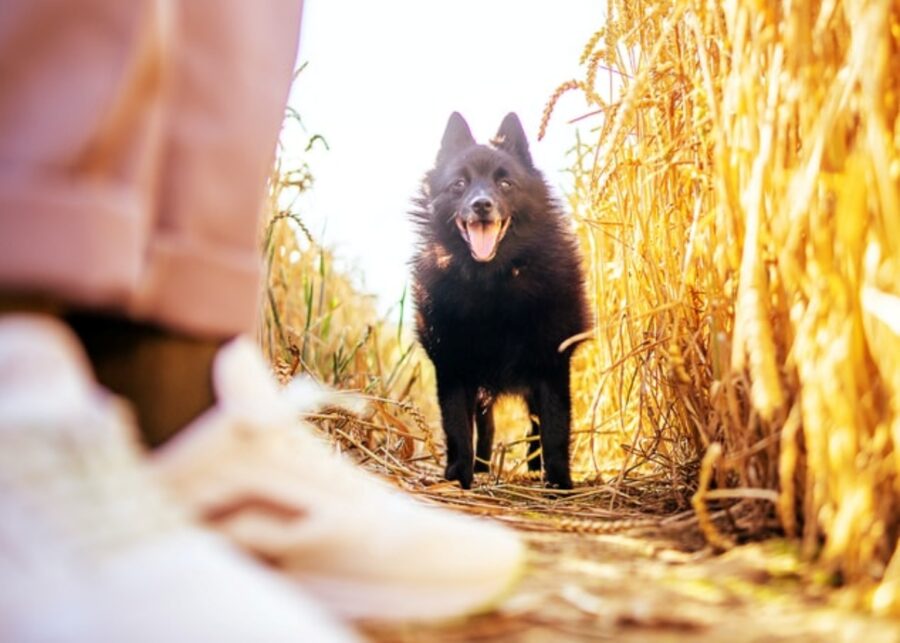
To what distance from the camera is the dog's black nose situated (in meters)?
3.67

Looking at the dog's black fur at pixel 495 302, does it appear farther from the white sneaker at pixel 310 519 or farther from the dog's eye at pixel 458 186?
the white sneaker at pixel 310 519

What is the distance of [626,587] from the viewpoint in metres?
1.17

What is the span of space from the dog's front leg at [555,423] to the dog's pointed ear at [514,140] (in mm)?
1280

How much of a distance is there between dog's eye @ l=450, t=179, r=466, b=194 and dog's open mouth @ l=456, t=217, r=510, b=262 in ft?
0.51

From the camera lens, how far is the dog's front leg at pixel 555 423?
3119mm

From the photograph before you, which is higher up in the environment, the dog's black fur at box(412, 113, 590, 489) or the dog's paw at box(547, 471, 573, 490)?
the dog's black fur at box(412, 113, 590, 489)

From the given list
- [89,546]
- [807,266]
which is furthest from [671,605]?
[89,546]

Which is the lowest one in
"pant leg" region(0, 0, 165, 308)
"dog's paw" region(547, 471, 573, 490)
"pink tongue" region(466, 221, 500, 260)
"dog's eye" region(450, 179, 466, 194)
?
"dog's paw" region(547, 471, 573, 490)

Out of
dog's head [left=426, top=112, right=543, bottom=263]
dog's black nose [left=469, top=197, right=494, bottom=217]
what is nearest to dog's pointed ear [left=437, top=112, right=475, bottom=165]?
dog's head [left=426, top=112, right=543, bottom=263]

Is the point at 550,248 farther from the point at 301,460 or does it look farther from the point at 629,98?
the point at 301,460

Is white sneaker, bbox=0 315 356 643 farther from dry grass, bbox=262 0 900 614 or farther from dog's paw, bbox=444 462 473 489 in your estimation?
dog's paw, bbox=444 462 473 489

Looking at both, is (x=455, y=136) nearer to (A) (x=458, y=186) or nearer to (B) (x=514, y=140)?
(B) (x=514, y=140)

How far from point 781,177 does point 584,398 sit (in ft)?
9.47

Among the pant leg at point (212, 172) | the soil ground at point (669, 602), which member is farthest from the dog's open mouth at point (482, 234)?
the pant leg at point (212, 172)
